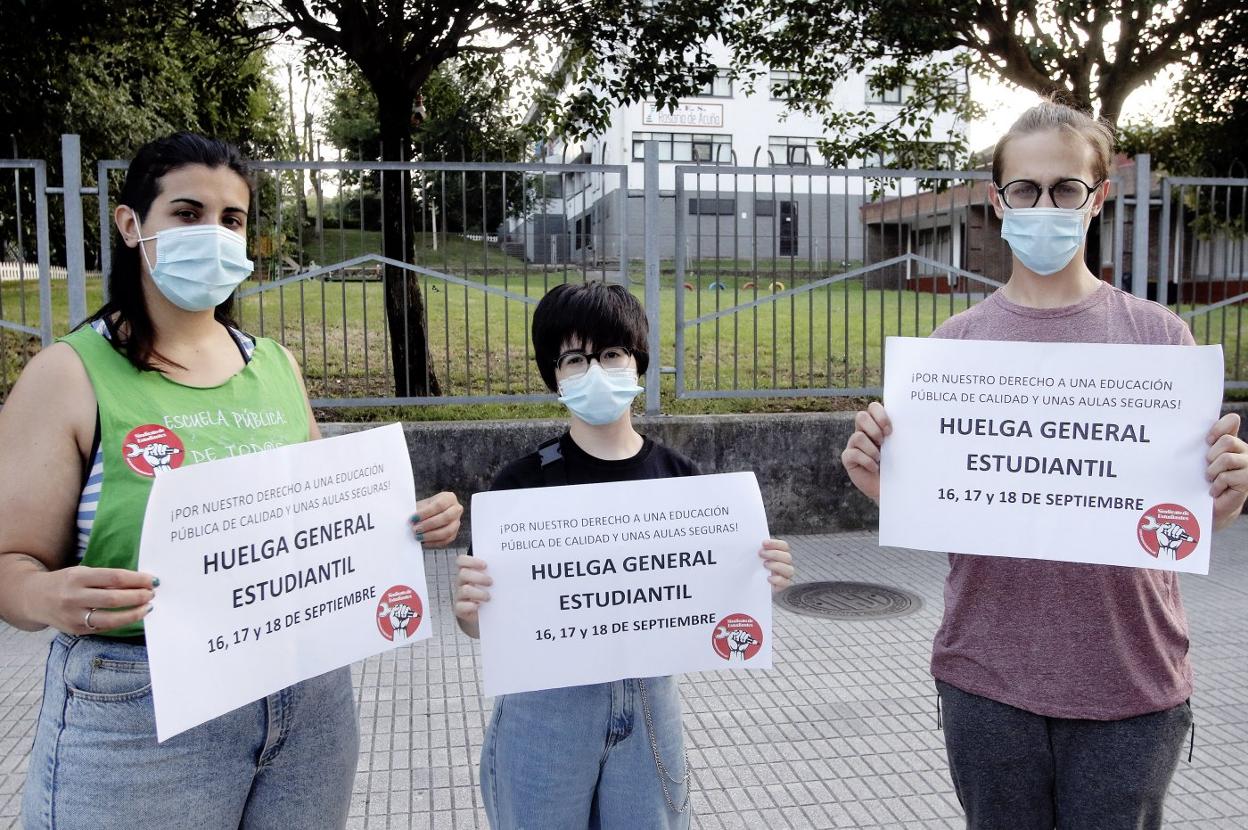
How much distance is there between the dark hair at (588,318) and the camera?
221 cm

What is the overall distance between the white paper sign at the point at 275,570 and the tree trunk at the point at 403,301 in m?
4.73

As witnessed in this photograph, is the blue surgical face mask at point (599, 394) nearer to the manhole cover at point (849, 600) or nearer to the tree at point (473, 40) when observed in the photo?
the manhole cover at point (849, 600)

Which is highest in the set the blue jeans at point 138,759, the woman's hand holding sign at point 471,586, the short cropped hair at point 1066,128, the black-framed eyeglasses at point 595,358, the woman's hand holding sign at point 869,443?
the short cropped hair at point 1066,128

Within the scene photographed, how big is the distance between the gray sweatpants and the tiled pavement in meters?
1.40

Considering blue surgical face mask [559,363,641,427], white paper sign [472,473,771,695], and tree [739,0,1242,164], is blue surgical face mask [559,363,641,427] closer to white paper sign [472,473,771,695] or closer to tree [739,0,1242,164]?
white paper sign [472,473,771,695]

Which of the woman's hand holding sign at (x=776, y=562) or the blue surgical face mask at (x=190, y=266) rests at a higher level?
the blue surgical face mask at (x=190, y=266)

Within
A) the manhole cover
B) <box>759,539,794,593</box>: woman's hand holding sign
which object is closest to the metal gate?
the manhole cover

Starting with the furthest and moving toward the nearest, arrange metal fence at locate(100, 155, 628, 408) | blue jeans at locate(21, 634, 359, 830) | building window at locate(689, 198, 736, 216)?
building window at locate(689, 198, 736, 216) < metal fence at locate(100, 155, 628, 408) < blue jeans at locate(21, 634, 359, 830)

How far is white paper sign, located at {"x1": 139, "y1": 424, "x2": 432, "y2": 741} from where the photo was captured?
1710 millimetres

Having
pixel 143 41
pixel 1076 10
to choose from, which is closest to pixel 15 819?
pixel 143 41

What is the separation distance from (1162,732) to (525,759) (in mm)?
1221

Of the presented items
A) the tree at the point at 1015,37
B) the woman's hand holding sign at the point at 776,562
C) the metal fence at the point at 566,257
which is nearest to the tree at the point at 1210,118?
the tree at the point at 1015,37

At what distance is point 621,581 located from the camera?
7.10ft

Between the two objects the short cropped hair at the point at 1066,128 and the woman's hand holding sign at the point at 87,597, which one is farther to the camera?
the short cropped hair at the point at 1066,128
